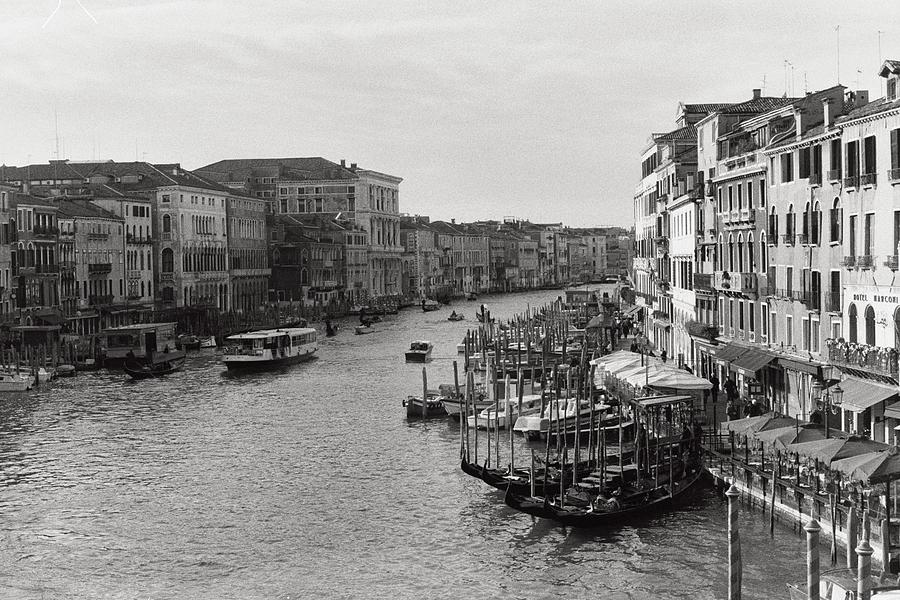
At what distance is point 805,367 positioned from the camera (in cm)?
1947

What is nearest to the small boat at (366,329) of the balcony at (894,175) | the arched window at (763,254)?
the arched window at (763,254)

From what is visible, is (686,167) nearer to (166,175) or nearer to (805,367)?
(805,367)

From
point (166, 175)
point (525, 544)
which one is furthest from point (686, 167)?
point (166, 175)

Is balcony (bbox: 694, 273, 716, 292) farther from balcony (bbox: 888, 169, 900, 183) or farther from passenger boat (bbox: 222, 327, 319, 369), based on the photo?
passenger boat (bbox: 222, 327, 319, 369)

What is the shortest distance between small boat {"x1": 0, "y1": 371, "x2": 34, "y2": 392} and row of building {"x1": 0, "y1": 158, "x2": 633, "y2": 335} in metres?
8.44

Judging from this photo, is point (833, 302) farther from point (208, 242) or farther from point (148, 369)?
point (208, 242)

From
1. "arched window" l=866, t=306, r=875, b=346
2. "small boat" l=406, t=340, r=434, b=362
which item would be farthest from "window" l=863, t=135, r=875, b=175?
"small boat" l=406, t=340, r=434, b=362

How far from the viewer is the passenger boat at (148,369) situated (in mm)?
35031

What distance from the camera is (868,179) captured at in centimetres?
1706

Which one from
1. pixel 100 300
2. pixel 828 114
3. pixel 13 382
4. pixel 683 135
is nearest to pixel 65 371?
pixel 13 382

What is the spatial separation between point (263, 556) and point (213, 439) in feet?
29.7

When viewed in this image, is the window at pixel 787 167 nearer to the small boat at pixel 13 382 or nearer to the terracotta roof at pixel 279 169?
the small boat at pixel 13 382

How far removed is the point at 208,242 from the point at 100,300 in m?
13.7

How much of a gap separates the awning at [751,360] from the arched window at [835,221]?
301cm
